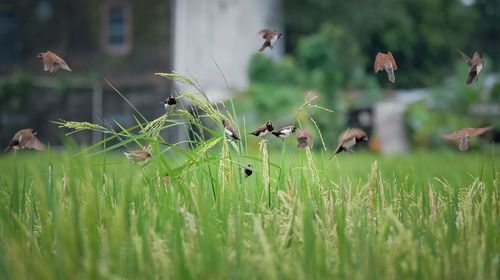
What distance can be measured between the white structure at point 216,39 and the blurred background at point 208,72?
29 mm

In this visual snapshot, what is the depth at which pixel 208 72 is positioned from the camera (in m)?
18.4

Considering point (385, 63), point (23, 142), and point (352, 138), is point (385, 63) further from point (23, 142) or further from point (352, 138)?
point (23, 142)

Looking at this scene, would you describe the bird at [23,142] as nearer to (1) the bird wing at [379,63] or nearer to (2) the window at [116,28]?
(1) the bird wing at [379,63]

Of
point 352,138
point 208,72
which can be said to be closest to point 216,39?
point 208,72

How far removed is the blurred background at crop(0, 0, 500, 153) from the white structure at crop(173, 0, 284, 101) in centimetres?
3

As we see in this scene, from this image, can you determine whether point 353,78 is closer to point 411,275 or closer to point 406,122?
point 406,122

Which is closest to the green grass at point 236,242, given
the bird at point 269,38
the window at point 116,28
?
the bird at point 269,38

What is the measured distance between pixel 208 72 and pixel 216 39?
1.03 meters

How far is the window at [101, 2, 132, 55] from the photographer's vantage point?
709 inches

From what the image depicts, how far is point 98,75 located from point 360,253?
54.1ft

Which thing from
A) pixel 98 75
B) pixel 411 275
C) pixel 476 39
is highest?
pixel 476 39

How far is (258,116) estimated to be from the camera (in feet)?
46.8

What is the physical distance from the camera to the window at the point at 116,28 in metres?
18.0

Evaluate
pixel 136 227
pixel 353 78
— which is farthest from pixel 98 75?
pixel 136 227
